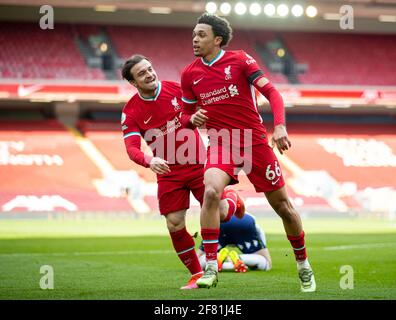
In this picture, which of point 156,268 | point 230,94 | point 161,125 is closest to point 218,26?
point 230,94

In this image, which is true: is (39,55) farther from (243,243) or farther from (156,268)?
(243,243)

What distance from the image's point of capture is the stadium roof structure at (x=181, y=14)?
30.5 m

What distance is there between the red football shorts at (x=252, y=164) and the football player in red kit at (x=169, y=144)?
0.80m

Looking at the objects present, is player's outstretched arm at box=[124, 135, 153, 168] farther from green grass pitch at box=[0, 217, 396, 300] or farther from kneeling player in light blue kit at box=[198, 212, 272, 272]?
kneeling player in light blue kit at box=[198, 212, 272, 272]

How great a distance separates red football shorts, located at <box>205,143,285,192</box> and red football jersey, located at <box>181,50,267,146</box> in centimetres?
11

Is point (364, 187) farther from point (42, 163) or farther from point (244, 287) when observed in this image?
point (244, 287)

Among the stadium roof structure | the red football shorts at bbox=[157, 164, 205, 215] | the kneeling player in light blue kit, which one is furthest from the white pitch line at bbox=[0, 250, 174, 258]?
the stadium roof structure

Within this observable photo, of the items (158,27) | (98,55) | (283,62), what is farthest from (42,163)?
(283,62)

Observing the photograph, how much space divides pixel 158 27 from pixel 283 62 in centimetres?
560

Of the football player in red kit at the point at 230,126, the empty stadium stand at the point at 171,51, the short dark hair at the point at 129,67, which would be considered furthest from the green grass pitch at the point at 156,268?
the empty stadium stand at the point at 171,51

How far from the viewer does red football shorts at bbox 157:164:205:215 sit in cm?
785

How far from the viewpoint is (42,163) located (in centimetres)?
3059

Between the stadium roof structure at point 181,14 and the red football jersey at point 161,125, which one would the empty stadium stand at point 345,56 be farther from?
the red football jersey at point 161,125

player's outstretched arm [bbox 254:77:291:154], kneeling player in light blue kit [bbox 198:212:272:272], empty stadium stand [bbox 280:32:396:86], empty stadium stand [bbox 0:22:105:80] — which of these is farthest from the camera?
empty stadium stand [bbox 280:32:396:86]
